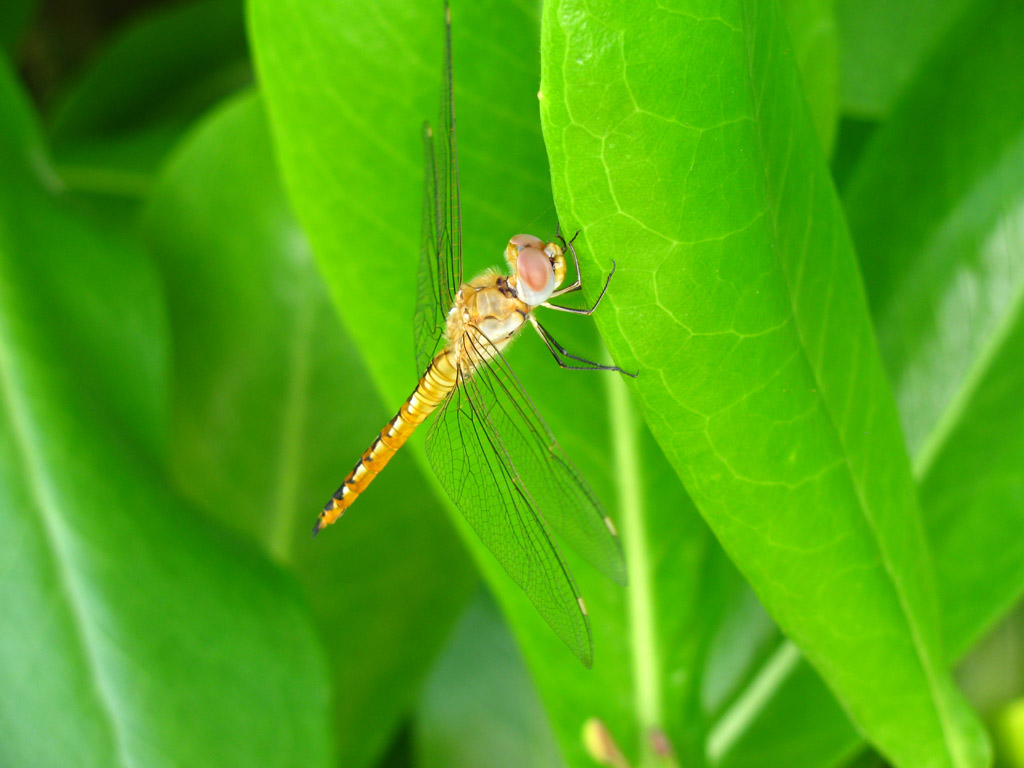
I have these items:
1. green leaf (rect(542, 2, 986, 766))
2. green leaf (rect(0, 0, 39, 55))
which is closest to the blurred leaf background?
green leaf (rect(542, 2, 986, 766))

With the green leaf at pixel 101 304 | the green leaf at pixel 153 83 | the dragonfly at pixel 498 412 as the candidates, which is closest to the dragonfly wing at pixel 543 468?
the dragonfly at pixel 498 412

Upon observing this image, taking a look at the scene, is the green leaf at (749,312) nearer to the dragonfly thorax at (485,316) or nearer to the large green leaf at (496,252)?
the large green leaf at (496,252)

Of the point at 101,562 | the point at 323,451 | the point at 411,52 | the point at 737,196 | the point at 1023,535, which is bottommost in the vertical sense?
the point at 1023,535

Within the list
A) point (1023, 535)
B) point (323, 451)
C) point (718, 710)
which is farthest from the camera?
point (323, 451)

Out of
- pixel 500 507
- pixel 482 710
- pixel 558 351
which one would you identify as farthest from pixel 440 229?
pixel 482 710

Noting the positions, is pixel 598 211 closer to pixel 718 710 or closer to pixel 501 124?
pixel 501 124

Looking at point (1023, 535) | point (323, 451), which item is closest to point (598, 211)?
point (1023, 535)

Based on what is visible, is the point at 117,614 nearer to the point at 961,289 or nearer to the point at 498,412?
the point at 498,412

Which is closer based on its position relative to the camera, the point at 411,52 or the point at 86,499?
the point at 411,52
